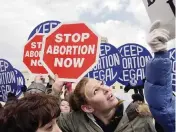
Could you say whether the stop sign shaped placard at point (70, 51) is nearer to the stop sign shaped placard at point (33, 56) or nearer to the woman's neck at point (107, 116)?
the stop sign shaped placard at point (33, 56)

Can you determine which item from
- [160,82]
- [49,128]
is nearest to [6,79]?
[49,128]

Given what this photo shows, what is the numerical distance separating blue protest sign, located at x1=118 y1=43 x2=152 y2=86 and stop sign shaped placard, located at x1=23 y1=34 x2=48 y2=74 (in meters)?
1.51

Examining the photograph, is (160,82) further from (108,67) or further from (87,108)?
(108,67)

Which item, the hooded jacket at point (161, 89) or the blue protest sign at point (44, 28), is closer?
the hooded jacket at point (161, 89)

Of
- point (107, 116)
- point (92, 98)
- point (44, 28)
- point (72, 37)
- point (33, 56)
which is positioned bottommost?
point (107, 116)

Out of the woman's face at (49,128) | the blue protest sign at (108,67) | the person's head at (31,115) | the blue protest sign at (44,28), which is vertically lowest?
the woman's face at (49,128)

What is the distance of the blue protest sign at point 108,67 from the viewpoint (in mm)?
5848

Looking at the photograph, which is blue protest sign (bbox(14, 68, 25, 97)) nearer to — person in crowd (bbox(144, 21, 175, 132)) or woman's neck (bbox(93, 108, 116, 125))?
woman's neck (bbox(93, 108, 116, 125))

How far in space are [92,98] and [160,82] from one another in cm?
77

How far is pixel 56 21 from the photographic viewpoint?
594 centimetres

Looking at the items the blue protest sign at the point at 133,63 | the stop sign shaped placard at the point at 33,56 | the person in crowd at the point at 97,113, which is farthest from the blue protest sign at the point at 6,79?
the person in crowd at the point at 97,113

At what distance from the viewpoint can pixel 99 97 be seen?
2.64 m

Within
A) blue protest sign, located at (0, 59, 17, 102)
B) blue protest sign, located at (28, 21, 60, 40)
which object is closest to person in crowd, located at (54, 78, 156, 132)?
blue protest sign, located at (28, 21, 60, 40)

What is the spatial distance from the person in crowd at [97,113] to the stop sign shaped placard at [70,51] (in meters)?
1.50
